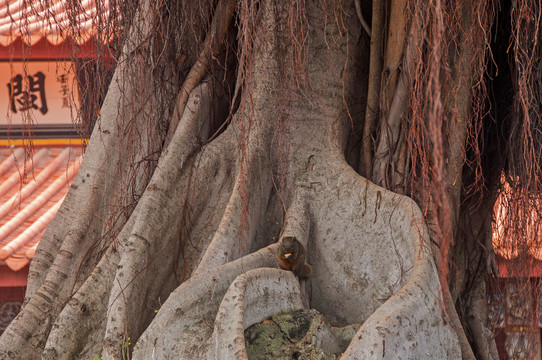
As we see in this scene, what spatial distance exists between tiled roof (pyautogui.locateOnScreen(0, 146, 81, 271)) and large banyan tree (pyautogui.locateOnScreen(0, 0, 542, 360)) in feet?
4.37

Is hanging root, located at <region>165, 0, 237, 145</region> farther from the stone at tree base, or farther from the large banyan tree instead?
the stone at tree base

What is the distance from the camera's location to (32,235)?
435 centimetres

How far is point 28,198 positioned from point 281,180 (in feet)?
10.1

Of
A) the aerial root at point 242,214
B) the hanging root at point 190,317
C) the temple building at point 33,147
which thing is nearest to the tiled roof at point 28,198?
the temple building at point 33,147

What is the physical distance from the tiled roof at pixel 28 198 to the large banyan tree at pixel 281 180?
1.33 m

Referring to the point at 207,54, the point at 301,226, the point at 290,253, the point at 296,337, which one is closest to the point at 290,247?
the point at 290,253

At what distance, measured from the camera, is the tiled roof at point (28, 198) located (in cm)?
410

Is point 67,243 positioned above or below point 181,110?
below

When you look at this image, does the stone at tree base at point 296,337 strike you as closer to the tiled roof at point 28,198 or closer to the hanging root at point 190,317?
the hanging root at point 190,317

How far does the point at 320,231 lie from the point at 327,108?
0.48 m

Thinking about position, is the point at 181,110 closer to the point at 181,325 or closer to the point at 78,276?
the point at 78,276

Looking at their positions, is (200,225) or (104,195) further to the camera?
(104,195)

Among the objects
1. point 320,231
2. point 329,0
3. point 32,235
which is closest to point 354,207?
point 320,231

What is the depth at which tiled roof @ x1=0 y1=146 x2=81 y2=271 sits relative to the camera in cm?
410
